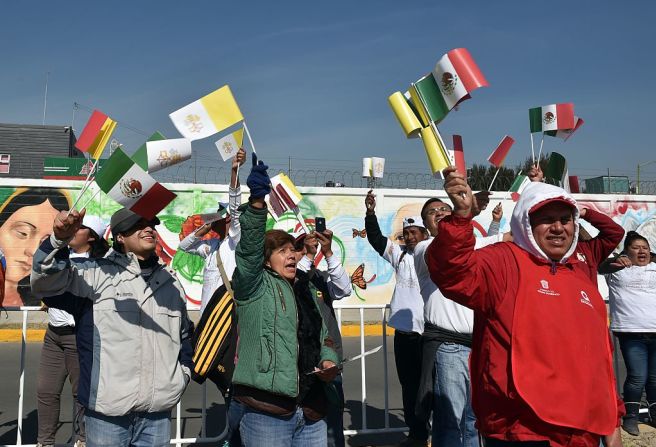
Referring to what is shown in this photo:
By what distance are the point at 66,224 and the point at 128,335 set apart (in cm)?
78

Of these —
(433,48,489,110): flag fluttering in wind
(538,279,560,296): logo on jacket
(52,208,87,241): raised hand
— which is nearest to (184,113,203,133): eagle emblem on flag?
(52,208,87,241): raised hand

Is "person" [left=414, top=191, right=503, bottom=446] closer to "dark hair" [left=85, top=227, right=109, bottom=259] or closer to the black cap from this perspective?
the black cap

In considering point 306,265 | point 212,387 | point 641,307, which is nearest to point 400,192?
point 212,387

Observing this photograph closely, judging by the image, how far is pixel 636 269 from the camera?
7008mm

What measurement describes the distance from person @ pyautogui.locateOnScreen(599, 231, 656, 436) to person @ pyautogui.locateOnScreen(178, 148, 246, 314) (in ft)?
12.7

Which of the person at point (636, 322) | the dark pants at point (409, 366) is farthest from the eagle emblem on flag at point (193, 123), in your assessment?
the person at point (636, 322)

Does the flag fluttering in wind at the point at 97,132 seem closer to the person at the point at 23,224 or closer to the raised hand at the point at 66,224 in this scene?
the raised hand at the point at 66,224

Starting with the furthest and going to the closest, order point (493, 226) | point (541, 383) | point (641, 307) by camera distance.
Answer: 1. point (641, 307)
2. point (493, 226)
3. point (541, 383)

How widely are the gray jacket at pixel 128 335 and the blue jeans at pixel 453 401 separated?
1.81 meters

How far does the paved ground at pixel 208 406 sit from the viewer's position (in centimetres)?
662

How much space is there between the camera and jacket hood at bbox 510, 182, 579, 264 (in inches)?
119

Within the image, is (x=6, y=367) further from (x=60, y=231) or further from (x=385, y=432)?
(x=60, y=231)

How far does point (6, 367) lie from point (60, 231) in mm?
8171

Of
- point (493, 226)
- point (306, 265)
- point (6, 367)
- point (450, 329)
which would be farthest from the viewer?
point (6, 367)
